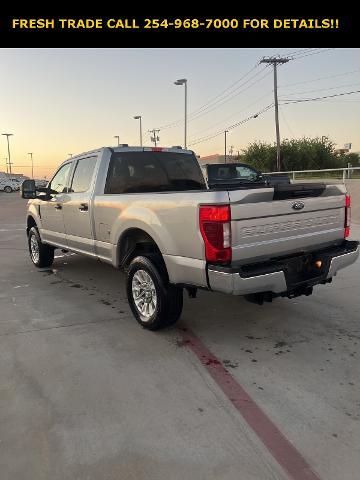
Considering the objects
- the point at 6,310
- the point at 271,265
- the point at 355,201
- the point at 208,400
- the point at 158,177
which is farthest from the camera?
the point at 355,201

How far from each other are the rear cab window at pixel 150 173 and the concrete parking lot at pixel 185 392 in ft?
5.01

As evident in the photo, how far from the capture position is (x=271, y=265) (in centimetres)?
368

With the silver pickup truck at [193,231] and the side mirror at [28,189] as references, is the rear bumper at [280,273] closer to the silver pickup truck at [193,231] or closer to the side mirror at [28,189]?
the silver pickup truck at [193,231]

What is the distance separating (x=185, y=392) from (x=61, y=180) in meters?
4.44

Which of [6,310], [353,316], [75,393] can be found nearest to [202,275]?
[75,393]

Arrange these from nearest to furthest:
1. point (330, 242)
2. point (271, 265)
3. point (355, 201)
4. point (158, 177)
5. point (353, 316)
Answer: point (271, 265) < point (330, 242) < point (353, 316) < point (158, 177) < point (355, 201)

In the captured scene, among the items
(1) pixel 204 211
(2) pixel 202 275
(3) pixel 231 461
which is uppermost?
(1) pixel 204 211

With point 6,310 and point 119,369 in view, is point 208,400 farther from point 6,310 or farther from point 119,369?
point 6,310

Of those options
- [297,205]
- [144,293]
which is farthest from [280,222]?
[144,293]

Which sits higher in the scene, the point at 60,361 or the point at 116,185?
the point at 116,185

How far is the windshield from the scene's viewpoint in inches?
510

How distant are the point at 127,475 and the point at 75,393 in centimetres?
99

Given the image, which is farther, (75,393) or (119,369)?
(119,369)

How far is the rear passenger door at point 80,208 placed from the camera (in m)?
5.44
